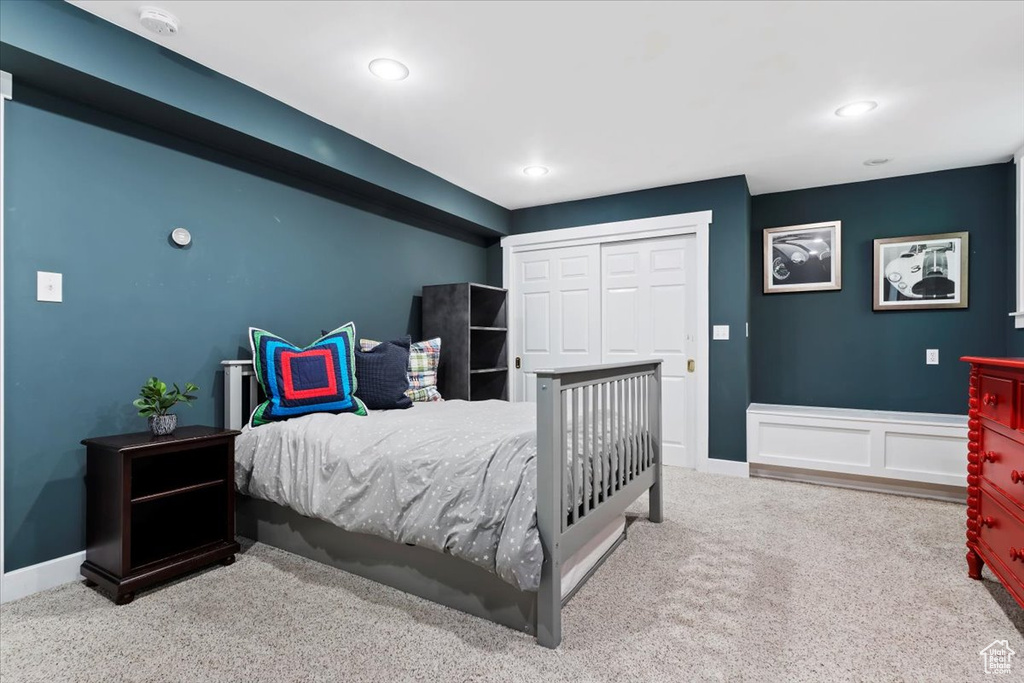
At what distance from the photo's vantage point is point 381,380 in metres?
2.87

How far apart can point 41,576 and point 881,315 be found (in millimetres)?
5209

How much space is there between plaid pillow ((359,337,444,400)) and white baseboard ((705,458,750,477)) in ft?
7.11

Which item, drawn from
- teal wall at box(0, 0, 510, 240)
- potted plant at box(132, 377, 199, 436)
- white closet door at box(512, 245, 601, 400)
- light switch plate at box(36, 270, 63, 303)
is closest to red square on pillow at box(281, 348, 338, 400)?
potted plant at box(132, 377, 199, 436)

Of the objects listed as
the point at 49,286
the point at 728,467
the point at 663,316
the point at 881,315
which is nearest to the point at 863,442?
the point at 728,467

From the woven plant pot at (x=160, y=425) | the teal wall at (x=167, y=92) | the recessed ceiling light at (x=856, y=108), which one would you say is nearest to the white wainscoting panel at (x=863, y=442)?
the recessed ceiling light at (x=856, y=108)

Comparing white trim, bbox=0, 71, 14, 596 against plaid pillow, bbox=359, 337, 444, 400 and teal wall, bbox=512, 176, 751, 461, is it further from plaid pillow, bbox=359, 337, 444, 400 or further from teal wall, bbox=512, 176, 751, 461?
teal wall, bbox=512, 176, 751, 461

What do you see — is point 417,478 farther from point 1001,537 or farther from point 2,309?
point 1001,537

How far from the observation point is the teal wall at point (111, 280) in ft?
6.51

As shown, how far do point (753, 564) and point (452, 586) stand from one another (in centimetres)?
137

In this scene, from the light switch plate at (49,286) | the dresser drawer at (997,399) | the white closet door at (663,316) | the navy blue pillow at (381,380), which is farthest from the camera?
the white closet door at (663,316)

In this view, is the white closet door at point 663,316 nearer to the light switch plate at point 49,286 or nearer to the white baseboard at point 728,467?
the white baseboard at point 728,467

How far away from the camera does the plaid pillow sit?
3.32 meters

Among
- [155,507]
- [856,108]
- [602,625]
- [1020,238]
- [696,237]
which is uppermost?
[856,108]

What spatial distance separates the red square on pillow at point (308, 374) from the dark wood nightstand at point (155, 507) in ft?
1.16
